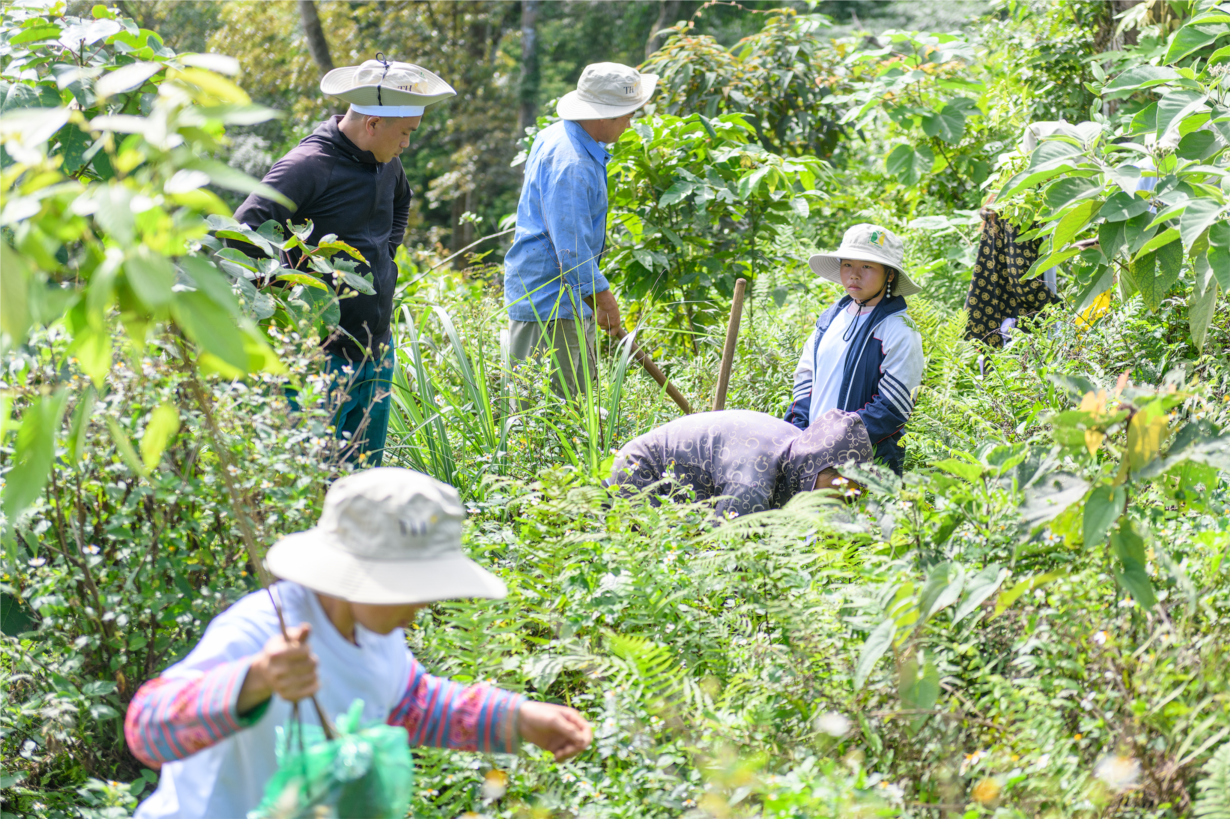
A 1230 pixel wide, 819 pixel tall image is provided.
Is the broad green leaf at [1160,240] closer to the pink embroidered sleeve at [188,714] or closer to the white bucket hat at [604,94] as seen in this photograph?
the white bucket hat at [604,94]

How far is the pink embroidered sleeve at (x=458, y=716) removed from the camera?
68.7 inches

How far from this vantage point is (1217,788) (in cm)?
165

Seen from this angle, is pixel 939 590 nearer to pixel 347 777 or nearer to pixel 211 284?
pixel 347 777

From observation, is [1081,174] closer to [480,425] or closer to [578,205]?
[578,205]

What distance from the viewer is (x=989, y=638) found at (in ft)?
7.54

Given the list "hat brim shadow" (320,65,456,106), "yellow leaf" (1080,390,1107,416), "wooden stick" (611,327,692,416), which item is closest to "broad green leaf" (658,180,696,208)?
"wooden stick" (611,327,692,416)

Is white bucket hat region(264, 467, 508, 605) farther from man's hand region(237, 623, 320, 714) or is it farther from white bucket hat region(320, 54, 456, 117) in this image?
white bucket hat region(320, 54, 456, 117)

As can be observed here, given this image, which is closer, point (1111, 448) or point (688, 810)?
point (688, 810)

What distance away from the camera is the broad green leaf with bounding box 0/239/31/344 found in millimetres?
1147

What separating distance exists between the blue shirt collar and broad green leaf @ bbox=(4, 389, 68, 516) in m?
3.28

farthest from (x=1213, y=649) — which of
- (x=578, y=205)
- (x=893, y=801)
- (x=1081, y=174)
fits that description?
(x=578, y=205)

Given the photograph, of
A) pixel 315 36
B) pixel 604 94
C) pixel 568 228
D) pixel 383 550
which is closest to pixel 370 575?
pixel 383 550

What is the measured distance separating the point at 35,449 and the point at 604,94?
3.48 m

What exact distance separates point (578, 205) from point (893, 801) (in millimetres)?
3021
